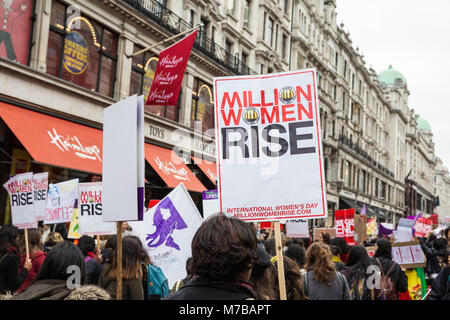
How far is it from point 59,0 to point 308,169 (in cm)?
1357

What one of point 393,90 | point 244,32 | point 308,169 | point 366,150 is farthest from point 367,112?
point 308,169

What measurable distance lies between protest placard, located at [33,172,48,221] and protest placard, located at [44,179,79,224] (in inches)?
43.7

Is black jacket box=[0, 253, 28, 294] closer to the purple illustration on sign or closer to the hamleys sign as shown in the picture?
the purple illustration on sign

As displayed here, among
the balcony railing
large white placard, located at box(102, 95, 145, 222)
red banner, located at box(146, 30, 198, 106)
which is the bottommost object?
large white placard, located at box(102, 95, 145, 222)

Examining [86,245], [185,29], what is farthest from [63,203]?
[185,29]

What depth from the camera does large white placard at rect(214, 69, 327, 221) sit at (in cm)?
443

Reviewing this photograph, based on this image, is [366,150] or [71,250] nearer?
[71,250]

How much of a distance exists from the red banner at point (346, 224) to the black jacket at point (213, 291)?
12.8 metres

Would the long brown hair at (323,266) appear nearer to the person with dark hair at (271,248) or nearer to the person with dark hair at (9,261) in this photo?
the person with dark hair at (271,248)

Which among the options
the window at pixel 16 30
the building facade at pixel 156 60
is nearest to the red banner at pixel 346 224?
the building facade at pixel 156 60

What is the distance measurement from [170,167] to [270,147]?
49.7 ft

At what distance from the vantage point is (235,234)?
251 cm

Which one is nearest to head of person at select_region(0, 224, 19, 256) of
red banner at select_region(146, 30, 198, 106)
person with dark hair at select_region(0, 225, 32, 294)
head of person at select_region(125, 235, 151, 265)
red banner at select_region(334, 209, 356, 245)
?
person with dark hair at select_region(0, 225, 32, 294)

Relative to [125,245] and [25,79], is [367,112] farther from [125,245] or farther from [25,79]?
[125,245]
